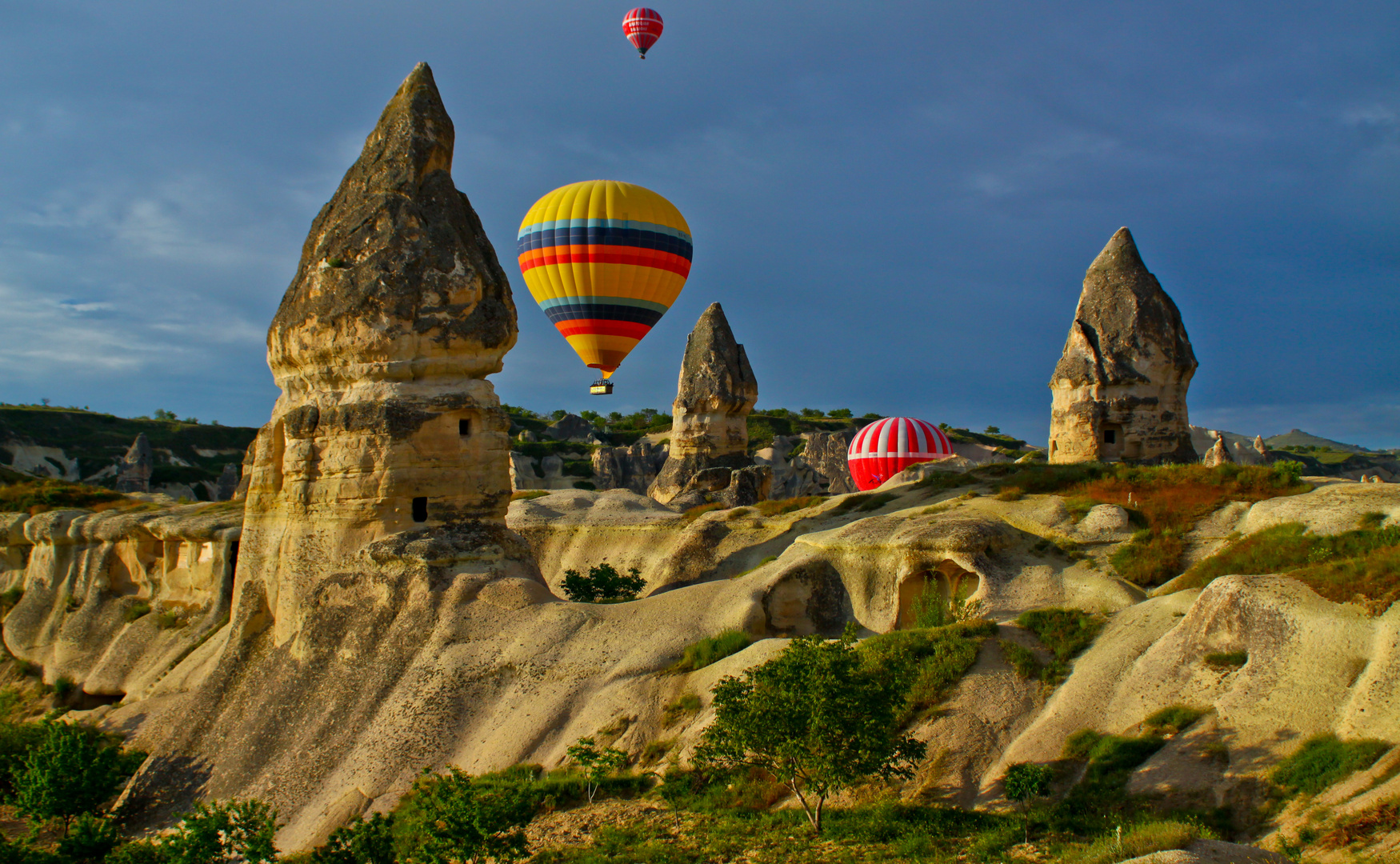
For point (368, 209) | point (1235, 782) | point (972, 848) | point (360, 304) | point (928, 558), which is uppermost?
point (368, 209)

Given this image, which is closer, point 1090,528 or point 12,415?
point 1090,528

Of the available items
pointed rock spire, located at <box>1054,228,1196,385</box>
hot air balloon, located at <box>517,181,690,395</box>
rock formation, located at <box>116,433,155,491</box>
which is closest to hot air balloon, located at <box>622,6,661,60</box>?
hot air balloon, located at <box>517,181,690,395</box>

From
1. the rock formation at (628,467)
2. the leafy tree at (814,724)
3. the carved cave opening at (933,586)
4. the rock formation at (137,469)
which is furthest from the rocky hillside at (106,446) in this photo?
the leafy tree at (814,724)

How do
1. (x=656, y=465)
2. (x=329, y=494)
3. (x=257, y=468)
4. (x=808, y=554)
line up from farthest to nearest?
(x=656, y=465)
(x=808, y=554)
(x=257, y=468)
(x=329, y=494)

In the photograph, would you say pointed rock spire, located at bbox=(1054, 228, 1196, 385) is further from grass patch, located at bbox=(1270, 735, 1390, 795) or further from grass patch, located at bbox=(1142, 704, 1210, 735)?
grass patch, located at bbox=(1270, 735, 1390, 795)

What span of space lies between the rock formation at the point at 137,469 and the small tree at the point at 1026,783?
60.6 m

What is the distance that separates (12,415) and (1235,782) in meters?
82.9

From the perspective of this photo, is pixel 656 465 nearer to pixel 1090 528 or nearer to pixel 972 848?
pixel 1090 528

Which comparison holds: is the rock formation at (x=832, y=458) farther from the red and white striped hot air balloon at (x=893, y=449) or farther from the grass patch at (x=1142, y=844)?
the grass patch at (x=1142, y=844)

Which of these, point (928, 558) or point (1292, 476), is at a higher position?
point (1292, 476)

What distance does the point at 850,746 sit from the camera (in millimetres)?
10750

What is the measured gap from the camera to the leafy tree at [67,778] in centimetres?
1382

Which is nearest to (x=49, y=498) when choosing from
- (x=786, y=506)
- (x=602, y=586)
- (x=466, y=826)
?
(x=602, y=586)

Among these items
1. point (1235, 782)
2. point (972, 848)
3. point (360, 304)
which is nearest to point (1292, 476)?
point (1235, 782)
